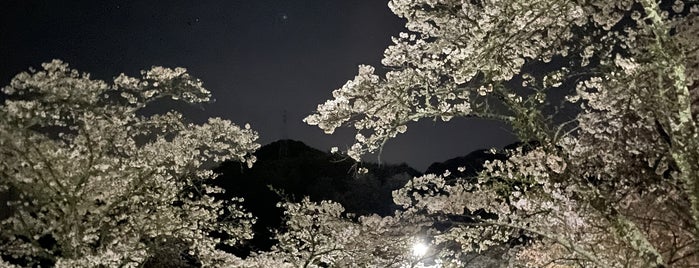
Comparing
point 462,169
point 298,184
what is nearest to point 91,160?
point 462,169

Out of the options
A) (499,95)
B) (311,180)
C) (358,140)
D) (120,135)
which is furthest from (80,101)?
(311,180)

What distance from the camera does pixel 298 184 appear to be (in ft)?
106

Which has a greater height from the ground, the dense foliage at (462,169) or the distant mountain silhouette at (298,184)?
the distant mountain silhouette at (298,184)

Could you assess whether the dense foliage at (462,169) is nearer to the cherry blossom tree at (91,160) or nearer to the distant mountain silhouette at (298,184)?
the cherry blossom tree at (91,160)

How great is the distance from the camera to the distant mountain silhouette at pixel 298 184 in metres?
28.8

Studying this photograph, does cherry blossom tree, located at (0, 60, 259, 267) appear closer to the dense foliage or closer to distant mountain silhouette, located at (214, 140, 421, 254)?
the dense foliage

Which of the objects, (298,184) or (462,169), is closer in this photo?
(462,169)

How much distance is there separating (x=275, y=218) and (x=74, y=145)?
19.0 meters

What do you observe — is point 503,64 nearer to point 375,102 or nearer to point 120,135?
point 375,102

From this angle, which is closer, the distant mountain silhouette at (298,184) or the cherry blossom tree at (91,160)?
the cherry blossom tree at (91,160)

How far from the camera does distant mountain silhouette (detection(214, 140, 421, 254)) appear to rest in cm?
2877

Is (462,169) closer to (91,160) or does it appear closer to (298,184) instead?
(91,160)

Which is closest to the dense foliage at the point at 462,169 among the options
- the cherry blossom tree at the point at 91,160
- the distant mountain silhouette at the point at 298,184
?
the cherry blossom tree at the point at 91,160

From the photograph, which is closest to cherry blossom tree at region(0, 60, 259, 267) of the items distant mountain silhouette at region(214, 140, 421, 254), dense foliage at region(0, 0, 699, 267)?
dense foliage at region(0, 0, 699, 267)
